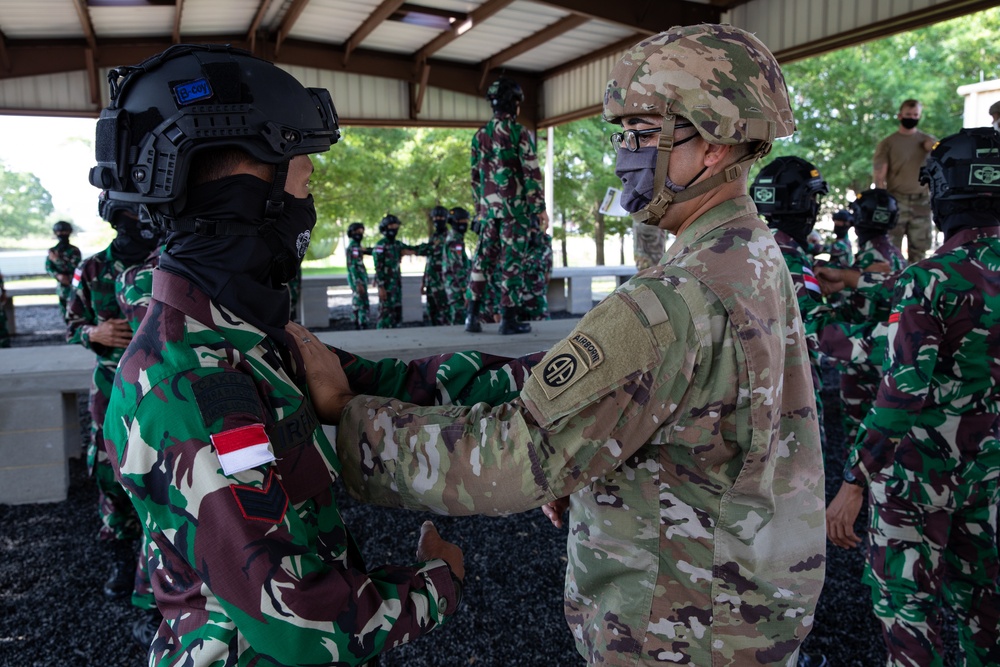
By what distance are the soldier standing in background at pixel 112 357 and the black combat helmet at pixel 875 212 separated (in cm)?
518

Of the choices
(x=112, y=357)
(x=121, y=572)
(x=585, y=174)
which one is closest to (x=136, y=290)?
(x=112, y=357)

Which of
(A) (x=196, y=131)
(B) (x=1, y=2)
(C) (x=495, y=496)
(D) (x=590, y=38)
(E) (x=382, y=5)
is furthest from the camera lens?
(D) (x=590, y=38)

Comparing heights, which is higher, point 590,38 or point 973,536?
point 590,38

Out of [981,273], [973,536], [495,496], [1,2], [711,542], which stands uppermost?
[1,2]

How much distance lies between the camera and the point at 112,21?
11.9 metres

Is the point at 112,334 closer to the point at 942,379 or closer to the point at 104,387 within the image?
the point at 104,387

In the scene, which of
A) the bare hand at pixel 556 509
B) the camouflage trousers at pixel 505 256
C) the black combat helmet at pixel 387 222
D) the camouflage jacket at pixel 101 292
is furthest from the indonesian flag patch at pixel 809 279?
the black combat helmet at pixel 387 222

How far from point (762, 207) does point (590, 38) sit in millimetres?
10829

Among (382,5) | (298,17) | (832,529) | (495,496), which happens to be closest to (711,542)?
A: (495,496)

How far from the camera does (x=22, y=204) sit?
43750mm

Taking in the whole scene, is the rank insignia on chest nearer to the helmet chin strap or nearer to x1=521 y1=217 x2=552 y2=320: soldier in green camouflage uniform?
the helmet chin strap

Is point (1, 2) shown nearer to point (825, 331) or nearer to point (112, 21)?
point (112, 21)

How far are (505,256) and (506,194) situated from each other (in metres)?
0.61

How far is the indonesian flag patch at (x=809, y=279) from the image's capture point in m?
3.76
